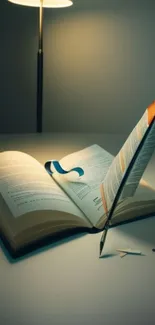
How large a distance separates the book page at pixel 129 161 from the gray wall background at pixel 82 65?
855 mm

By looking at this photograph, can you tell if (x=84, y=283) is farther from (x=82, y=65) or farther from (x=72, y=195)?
(x=82, y=65)

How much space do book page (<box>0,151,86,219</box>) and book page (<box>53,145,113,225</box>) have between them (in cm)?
3

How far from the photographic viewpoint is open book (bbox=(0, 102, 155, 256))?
2.11ft

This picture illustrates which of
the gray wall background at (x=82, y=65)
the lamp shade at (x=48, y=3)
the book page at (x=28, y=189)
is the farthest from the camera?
the gray wall background at (x=82, y=65)

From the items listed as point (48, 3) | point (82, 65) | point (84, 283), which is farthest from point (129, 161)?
point (82, 65)

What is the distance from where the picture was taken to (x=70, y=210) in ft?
2.43

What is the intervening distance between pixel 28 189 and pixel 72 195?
3.8 inches

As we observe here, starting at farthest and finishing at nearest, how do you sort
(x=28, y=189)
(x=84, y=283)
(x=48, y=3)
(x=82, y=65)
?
(x=82, y=65) < (x=48, y=3) < (x=28, y=189) < (x=84, y=283)

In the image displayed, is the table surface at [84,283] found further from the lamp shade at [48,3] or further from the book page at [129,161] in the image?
the lamp shade at [48,3]

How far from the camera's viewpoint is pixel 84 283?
0.61 meters

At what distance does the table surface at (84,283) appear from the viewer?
549 millimetres

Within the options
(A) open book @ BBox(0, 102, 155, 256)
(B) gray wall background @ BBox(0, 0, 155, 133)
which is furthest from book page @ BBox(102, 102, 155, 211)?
(B) gray wall background @ BBox(0, 0, 155, 133)

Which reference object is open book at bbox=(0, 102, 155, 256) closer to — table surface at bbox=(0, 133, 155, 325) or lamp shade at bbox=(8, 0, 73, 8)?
table surface at bbox=(0, 133, 155, 325)

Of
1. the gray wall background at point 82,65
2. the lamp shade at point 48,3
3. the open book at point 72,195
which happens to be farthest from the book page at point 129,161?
the gray wall background at point 82,65
